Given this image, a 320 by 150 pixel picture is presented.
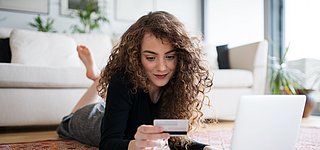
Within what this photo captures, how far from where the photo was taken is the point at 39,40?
2570 millimetres

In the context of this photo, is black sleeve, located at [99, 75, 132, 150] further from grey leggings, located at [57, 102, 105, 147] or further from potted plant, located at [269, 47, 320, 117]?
potted plant, located at [269, 47, 320, 117]

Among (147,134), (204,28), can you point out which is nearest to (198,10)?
A: (204,28)

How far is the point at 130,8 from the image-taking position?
3930 mm

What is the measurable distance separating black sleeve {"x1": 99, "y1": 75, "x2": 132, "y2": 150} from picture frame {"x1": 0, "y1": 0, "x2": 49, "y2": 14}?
8.65 ft

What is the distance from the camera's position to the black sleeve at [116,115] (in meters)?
0.88

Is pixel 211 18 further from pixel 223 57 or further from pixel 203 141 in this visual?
pixel 203 141

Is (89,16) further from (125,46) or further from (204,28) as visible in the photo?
(125,46)

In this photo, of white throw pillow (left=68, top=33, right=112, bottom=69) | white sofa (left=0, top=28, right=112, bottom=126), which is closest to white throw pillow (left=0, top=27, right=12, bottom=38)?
white sofa (left=0, top=28, right=112, bottom=126)

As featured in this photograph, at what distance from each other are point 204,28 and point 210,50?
4.35ft

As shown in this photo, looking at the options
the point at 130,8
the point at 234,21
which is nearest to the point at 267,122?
the point at 130,8

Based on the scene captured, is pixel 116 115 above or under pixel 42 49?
under

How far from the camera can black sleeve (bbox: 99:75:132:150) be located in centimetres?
88

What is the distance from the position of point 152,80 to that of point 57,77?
48.0 inches

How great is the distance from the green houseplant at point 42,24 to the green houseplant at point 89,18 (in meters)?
0.23
